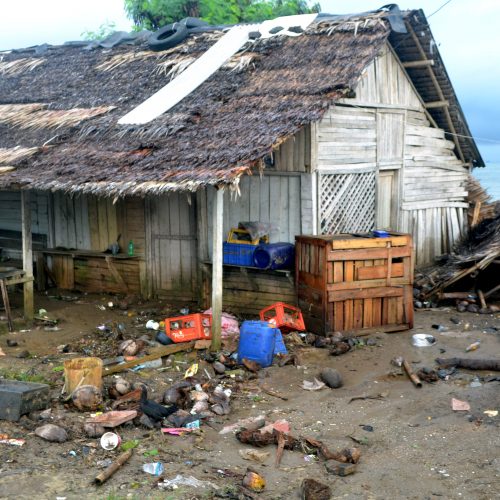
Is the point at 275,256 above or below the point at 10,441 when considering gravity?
above

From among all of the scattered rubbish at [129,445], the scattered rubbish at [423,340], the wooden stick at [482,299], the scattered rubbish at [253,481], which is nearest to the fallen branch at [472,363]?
the scattered rubbish at [423,340]

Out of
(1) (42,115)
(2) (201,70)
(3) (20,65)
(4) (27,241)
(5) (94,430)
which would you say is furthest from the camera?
(3) (20,65)

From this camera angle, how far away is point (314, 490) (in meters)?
5.50

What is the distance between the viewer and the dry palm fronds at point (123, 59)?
13.8 metres

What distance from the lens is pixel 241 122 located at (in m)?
9.98

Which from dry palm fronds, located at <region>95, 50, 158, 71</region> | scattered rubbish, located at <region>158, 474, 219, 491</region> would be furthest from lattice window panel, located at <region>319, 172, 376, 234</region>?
scattered rubbish, located at <region>158, 474, 219, 491</region>

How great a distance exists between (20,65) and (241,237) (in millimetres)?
7803

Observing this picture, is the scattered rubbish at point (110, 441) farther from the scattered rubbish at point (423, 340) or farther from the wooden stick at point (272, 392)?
the scattered rubbish at point (423, 340)

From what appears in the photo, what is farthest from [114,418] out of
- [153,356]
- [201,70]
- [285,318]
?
[201,70]

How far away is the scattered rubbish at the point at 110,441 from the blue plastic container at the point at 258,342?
8.80 ft

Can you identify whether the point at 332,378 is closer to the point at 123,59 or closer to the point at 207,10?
the point at 123,59

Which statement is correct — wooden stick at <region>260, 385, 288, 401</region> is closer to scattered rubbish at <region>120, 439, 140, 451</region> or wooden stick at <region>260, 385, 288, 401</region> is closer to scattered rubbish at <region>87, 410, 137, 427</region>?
scattered rubbish at <region>87, 410, 137, 427</region>

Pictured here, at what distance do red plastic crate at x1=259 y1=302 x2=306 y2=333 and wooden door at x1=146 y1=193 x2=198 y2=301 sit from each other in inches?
87.2

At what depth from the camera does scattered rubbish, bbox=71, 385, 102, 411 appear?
23.7 feet
